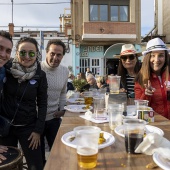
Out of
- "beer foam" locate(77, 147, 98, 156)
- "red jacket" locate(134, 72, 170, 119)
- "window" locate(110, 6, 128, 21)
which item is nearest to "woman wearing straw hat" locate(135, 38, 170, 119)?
"red jacket" locate(134, 72, 170, 119)

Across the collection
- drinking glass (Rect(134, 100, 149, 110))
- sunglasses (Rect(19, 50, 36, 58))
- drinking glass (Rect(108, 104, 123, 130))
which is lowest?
drinking glass (Rect(108, 104, 123, 130))

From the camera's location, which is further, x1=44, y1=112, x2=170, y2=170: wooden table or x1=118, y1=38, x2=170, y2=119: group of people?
x1=118, y1=38, x2=170, y2=119: group of people

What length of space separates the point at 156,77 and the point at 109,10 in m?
14.0

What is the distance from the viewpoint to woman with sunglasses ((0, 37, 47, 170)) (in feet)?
7.30

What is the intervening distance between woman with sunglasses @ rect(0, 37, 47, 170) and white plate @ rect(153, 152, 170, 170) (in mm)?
1414

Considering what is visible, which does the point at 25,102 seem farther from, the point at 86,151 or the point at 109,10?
the point at 109,10

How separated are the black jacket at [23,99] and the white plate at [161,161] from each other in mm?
1428

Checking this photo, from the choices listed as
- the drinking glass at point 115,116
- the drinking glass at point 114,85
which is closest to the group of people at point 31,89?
the drinking glass at point 114,85

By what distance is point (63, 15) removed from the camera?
24.5 metres

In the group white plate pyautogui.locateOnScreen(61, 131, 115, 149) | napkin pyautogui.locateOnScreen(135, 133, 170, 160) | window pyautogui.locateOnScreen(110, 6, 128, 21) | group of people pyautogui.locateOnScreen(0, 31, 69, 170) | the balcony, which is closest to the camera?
napkin pyautogui.locateOnScreen(135, 133, 170, 160)

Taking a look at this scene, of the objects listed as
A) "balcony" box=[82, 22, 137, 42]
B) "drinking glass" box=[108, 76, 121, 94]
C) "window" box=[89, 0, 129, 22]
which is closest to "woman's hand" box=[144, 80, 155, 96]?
"drinking glass" box=[108, 76, 121, 94]

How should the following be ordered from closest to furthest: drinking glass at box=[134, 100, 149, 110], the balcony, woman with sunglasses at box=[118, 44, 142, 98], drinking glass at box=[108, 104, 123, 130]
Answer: drinking glass at box=[108, 104, 123, 130], drinking glass at box=[134, 100, 149, 110], woman with sunglasses at box=[118, 44, 142, 98], the balcony

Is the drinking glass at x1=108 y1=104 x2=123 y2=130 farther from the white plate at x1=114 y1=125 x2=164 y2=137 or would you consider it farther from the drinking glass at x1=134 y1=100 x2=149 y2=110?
the drinking glass at x1=134 y1=100 x2=149 y2=110

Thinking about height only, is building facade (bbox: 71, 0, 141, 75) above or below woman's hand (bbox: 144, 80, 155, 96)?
above
